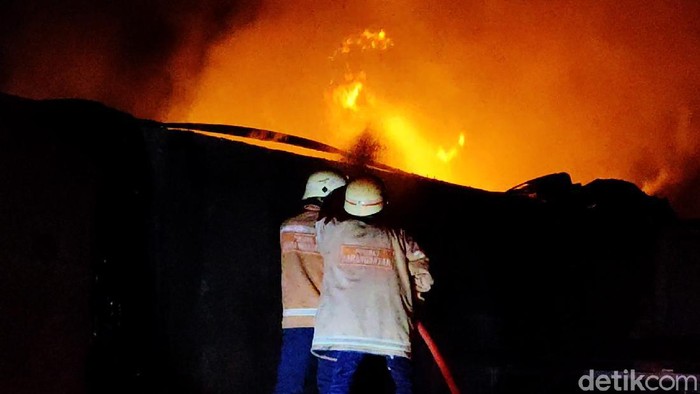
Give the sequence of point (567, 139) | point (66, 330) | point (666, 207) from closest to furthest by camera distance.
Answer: point (66, 330) → point (666, 207) → point (567, 139)

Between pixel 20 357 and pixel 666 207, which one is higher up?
pixel 666 207

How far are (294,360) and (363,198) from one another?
47.5 inches

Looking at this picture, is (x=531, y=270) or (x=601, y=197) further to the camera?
(x=601, y=197)

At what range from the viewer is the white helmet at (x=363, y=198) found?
4617 mm

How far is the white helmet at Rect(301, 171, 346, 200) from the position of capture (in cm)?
510

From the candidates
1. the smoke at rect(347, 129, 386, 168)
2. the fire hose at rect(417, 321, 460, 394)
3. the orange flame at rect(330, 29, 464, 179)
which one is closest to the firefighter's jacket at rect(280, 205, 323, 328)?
the fire hose at rect(417, 321, 460, 394)

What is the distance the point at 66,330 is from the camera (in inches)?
167

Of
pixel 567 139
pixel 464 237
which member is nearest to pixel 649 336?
pixel 464 237

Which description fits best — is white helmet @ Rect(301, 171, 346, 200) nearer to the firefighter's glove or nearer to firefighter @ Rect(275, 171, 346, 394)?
firefighter @ Rect(275, 171, 346, 394)

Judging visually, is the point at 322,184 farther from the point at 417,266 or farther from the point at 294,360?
the point at 294,360

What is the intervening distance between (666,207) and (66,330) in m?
6.34

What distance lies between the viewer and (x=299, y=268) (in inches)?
191

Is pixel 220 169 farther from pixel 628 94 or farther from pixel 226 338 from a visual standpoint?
pixel 628 94

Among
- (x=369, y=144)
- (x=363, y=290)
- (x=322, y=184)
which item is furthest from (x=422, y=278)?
(x=369, y=144)
